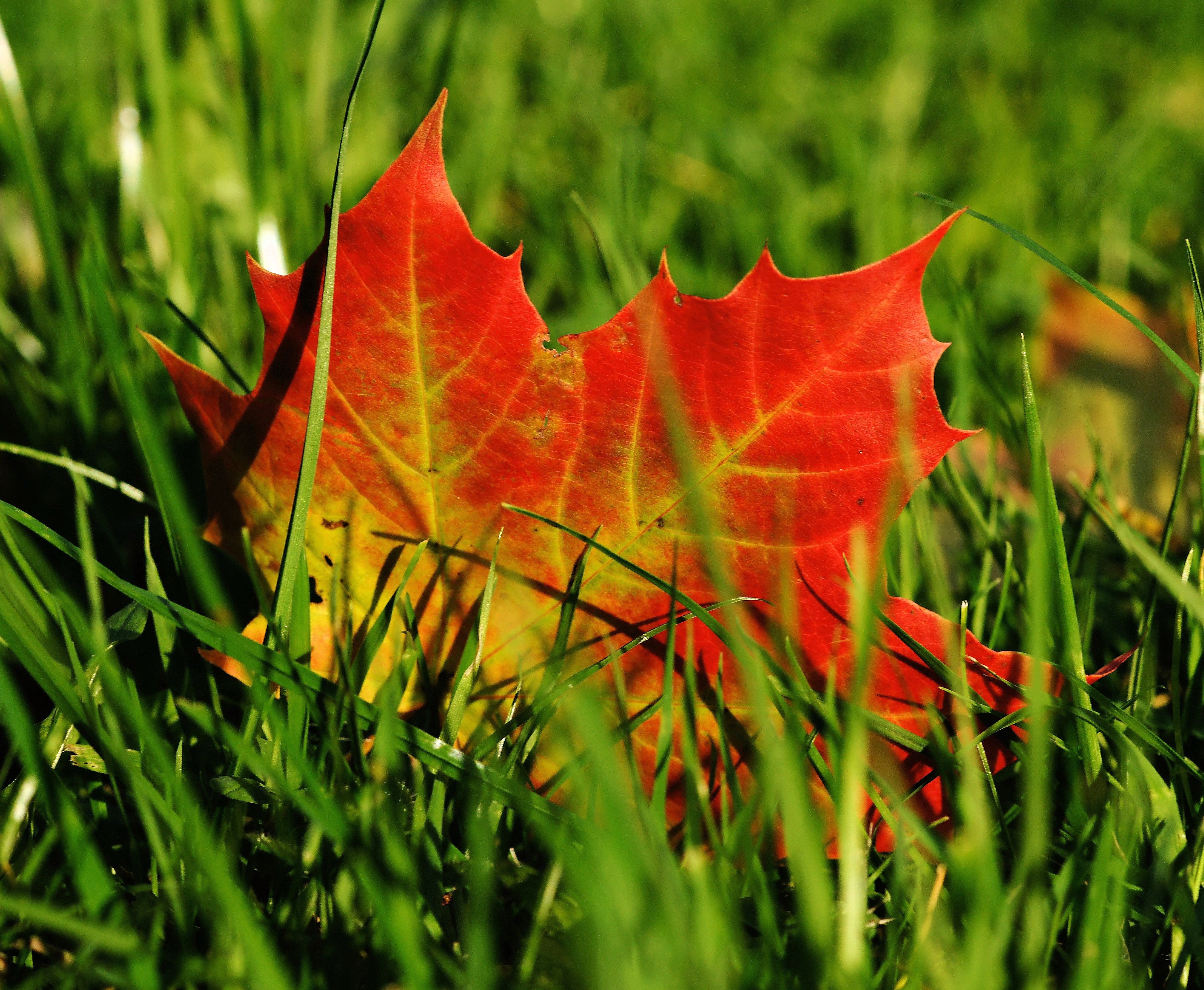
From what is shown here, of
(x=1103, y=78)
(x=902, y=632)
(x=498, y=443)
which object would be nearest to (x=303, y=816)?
(x=498, y=443)

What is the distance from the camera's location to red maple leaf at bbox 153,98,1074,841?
433mm

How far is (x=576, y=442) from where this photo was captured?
474mm

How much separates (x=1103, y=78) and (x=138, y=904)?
2.31 meters

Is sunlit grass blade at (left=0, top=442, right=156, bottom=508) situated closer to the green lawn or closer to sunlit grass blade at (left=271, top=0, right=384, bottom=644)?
the green lawn

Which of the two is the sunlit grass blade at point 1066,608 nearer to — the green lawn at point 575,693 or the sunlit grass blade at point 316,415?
the green lawn at point 575,693

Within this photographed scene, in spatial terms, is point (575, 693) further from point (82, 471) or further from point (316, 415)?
point (82, 471)

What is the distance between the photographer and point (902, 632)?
46cm

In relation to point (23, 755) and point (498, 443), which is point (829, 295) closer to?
point (498, 443)

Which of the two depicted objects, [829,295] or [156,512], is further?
[156,512]

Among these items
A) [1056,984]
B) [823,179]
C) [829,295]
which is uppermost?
[823,179]

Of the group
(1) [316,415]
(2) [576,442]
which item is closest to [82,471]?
(1) [316,415]

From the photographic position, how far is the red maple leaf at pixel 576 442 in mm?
433

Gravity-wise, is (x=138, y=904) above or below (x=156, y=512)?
below

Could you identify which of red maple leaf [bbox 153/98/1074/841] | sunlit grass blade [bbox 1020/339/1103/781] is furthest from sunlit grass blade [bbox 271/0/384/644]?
sunlit grass blade [bbox 1020/339/1103/781]
